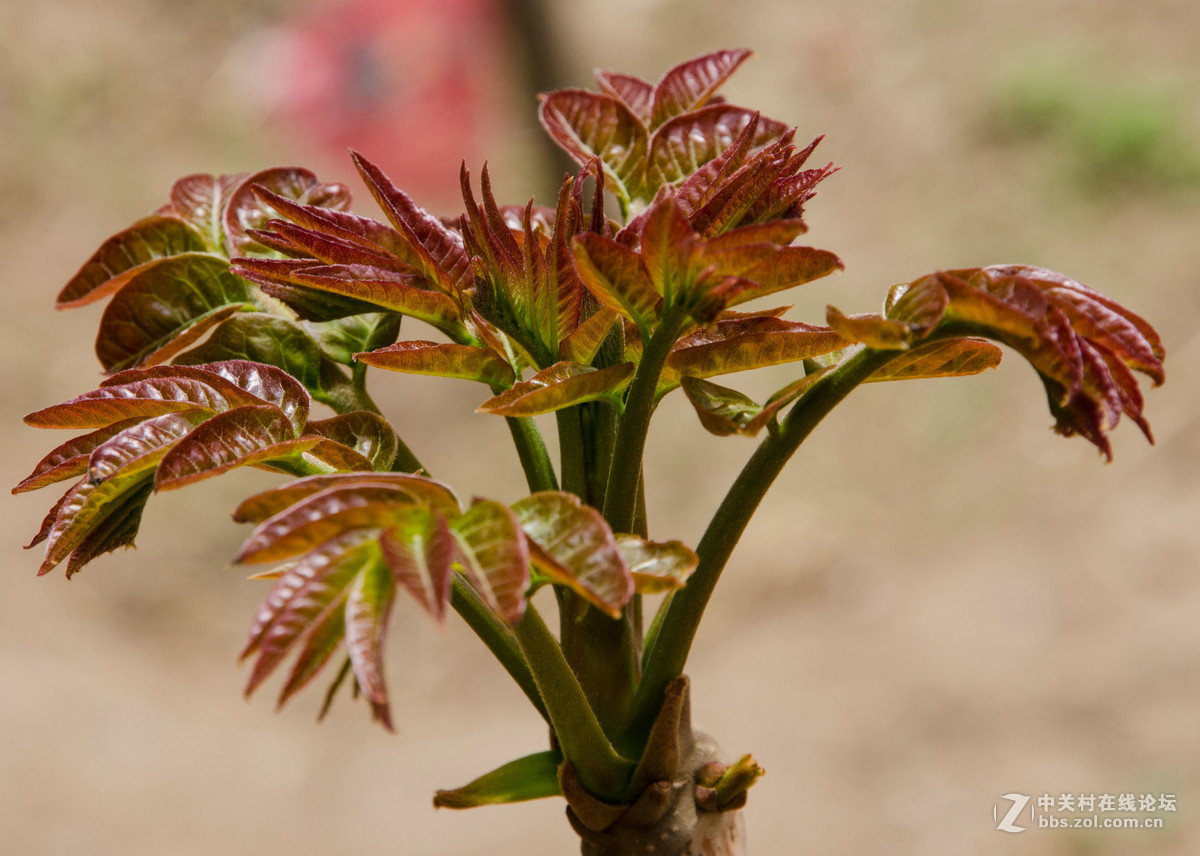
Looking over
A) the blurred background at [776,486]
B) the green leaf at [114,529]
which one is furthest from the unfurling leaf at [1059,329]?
the blurred background at [776,486]

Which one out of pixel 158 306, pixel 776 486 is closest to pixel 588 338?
pixel 158 306

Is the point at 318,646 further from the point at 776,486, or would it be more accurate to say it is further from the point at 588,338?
the point at 776,486

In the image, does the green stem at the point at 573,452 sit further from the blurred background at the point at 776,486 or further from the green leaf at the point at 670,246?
the blurred background at the point at 776,486

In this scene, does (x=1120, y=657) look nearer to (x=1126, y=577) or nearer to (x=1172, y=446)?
(x=1126, y=577)

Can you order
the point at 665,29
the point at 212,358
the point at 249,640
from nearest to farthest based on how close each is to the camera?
the point at 249,640
the point at 212,358
the point at 665,29

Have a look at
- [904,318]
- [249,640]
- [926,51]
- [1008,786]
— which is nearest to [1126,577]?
[1008,786]
